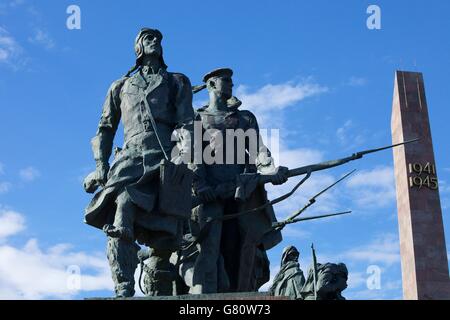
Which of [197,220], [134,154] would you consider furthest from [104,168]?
[197,220]

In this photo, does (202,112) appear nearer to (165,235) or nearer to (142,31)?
(142,31)

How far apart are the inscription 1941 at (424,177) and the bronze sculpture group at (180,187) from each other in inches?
878

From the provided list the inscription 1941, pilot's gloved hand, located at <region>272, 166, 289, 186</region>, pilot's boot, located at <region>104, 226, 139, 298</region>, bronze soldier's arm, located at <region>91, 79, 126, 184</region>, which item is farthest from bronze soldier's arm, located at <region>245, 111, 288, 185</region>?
the inscription 1941

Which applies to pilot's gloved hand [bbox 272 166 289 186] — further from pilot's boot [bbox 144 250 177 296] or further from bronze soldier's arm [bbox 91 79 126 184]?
bronze soldier's arm [bbox 91 79 126 184]

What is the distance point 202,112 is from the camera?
13.7 metres

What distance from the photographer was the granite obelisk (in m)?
32.7

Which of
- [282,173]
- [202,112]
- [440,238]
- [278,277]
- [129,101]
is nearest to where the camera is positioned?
[278,277]

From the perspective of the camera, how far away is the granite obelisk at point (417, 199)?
32.7 meters

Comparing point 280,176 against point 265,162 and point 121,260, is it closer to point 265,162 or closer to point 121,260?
point 265,162

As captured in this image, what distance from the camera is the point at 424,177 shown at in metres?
35.0

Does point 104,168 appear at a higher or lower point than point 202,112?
lower

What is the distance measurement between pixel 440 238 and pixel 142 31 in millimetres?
23839

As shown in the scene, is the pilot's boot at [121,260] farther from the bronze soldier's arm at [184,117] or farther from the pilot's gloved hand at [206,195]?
the pilot's gloved hand at [206,195]

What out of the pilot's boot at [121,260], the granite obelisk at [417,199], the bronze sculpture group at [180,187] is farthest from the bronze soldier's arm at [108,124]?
the granite obelisk at [417,199]
